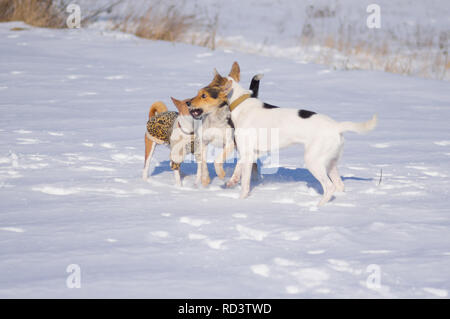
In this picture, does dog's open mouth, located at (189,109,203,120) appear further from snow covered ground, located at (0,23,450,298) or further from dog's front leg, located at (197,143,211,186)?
snow covered ground, located at (0,23,450,298)

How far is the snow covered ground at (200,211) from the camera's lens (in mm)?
3025

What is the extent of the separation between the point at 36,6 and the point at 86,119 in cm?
671

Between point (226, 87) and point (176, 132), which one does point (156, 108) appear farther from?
point (226, 87)

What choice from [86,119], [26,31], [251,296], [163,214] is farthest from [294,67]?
[251,296]

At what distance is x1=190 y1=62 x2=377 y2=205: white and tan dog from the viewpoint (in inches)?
163

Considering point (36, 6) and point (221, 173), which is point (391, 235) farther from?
point (36, 6)

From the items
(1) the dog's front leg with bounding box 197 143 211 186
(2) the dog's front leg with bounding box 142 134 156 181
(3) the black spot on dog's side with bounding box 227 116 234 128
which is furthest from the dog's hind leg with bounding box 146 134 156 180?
(3) the black spot on dog's side with bounding box 227 116 234 128

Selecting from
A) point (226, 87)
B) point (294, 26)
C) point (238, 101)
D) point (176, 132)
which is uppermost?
point (294, 26)

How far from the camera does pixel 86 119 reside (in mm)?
7070

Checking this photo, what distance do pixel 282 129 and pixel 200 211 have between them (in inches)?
32.9

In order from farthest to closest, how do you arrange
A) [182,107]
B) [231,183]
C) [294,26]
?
[294,26] → [231,183] → [182,107]

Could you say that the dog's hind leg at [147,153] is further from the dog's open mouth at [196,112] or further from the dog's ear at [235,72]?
the dog's ear at [235,72]

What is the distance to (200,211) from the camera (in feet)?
13.7

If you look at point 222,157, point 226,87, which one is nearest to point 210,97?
point 226,87
